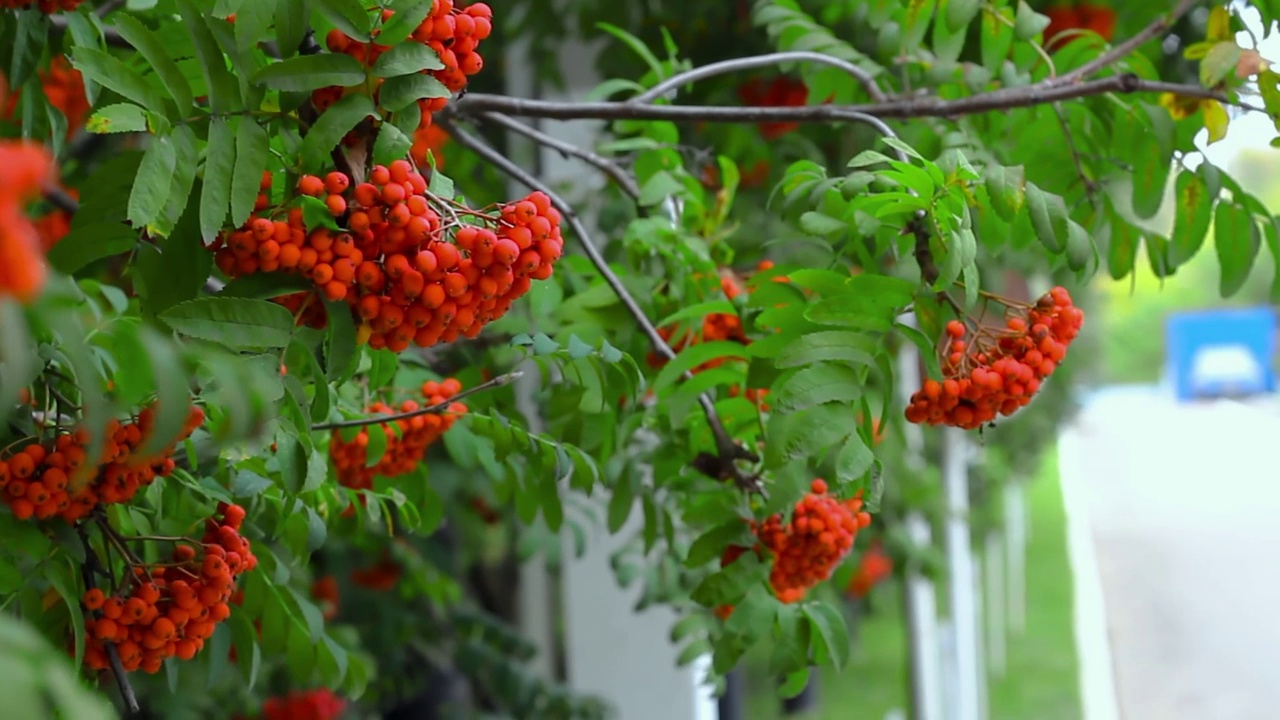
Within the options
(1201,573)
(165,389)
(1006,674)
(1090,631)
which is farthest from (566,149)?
(1006,674)

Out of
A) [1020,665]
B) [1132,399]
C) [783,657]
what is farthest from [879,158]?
[1132,399]

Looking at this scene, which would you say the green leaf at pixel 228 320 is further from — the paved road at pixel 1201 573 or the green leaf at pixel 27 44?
the paved road at pixel 1201 573

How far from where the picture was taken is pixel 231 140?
695 millimetres

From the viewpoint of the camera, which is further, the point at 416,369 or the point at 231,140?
the point at 416,369

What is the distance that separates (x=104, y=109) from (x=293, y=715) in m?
1.29

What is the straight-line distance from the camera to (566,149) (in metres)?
1.11

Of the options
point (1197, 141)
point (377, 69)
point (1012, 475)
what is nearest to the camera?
point (377, 69)

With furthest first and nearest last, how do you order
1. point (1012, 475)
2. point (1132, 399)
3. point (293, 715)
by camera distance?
point (1132, 399) < point (1012, 475) < point (293, 715)

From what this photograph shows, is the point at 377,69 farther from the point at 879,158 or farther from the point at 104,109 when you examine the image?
the point at 879,158

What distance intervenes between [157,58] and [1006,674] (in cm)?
405

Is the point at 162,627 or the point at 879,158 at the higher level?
the point at 879,158

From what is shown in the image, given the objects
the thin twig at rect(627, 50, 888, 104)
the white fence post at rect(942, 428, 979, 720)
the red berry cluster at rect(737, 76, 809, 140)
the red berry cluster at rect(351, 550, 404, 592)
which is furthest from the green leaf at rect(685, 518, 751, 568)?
the white fence post at rect(942, 428, 979, 720)

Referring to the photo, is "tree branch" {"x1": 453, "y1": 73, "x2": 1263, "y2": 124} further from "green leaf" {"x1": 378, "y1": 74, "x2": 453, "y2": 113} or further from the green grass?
the green grass

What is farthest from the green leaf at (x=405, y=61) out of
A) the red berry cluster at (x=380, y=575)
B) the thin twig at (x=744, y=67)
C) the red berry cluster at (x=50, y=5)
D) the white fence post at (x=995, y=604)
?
the white fence post at (x=995, y=604)
